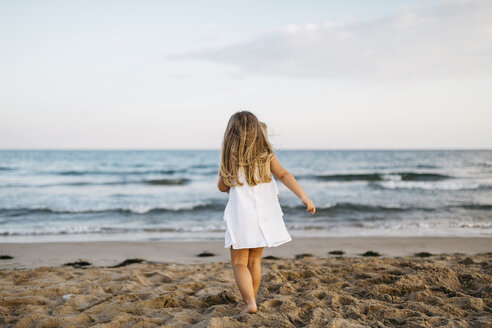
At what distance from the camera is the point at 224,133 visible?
2918 millimetres

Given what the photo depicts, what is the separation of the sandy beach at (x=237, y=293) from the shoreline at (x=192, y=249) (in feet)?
0.22

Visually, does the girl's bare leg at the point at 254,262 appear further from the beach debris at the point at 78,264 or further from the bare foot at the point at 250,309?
the beach debris at the point at 78,264

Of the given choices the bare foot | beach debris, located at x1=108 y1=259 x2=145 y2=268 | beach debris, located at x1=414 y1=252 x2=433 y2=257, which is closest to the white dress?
the bare foot

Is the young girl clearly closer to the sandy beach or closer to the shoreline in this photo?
the sandy beach

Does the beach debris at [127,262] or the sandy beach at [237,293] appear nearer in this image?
the sandy beach at [237,293]

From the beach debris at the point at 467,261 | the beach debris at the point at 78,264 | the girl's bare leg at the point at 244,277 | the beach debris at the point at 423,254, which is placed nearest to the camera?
the girl's bare leg at the point at 244,277

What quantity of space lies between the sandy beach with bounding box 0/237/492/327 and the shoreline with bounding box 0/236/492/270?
0.07m

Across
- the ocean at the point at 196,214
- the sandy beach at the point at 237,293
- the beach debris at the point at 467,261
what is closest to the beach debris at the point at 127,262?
the sandy beach at the point at 237,293

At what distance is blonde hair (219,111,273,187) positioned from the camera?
2.80m

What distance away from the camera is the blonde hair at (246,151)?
2.80 metres

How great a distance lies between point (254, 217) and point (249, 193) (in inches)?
7.7

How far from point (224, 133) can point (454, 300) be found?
242 cm

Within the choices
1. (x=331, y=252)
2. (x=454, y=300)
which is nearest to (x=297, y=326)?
(x=454, y=300)

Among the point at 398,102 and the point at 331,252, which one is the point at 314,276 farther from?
the point at 398,102
